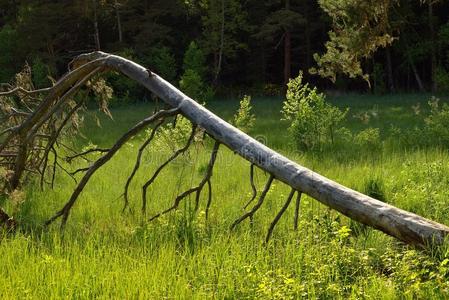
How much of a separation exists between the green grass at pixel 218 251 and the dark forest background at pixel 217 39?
23.0m

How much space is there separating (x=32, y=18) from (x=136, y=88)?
743cm

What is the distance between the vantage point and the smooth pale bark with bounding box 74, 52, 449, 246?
147 inches

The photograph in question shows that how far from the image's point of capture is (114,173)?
8.40 meters

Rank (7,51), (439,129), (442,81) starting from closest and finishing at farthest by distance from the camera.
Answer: (439,129)
(442,81)
(7,51)

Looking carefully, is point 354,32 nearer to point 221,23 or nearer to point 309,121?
point 309,121

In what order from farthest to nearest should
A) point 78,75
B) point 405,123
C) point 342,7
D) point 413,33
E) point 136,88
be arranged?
1. point 413,33
2. point 136,88
3. point 405,123
4. point 342,7
5. point 78,75

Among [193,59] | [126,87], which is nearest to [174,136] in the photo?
[193,59]

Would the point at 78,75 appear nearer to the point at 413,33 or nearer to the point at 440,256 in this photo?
the point at 440,256

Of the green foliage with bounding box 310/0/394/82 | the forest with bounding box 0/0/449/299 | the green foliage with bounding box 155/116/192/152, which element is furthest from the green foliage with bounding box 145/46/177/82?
the green foliage with bounding box 155/116/192/152

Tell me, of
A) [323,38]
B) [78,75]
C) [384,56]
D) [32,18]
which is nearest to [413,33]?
[384,56]

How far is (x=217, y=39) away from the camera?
32531 millimetres

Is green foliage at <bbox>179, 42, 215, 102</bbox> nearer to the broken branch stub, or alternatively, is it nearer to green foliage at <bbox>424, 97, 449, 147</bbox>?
green foliage at <bbox>424, 97, 449, 147</bbox>

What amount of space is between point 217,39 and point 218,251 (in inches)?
1164

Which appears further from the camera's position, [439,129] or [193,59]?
[193,59]
